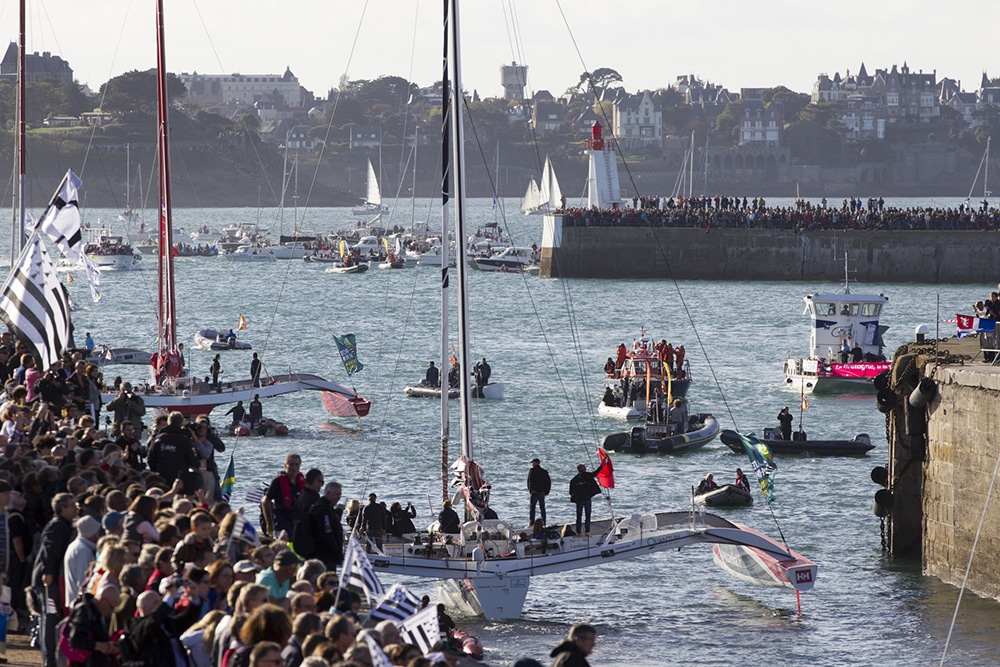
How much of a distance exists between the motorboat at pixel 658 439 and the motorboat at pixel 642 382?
155 cm

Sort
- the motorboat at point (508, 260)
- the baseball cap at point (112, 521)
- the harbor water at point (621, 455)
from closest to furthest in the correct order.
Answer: the baseball cap at point (112, 521) → the harbor water at point (621, 455) → the motorboat at point (508, 260)

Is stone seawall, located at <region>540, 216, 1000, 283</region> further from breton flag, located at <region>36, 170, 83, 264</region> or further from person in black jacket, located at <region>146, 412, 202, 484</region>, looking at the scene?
person in black jacket, located at <region>146, 412, 202, 484</region>

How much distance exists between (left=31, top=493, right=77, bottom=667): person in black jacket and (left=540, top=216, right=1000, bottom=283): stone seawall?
72.7 metres

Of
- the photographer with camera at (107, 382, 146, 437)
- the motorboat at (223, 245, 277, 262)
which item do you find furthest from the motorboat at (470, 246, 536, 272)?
the photographer with camera at (107, 382, 146, 437)

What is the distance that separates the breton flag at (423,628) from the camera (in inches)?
398

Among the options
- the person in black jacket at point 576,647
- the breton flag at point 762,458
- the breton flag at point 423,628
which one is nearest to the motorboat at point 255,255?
the breton flag at point 762,458

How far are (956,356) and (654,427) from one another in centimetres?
1498

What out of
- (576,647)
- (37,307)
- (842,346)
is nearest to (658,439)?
(842,346)

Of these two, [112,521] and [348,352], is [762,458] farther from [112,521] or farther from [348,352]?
[348,352]

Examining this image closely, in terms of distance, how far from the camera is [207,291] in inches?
3750

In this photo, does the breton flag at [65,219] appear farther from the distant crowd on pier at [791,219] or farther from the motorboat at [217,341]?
the distant crowd on pier at [791,219]

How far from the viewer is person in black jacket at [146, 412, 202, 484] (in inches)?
643

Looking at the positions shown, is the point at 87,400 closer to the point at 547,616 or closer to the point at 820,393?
the point at 547,616

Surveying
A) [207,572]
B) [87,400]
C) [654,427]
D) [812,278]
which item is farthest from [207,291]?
[207,572]
